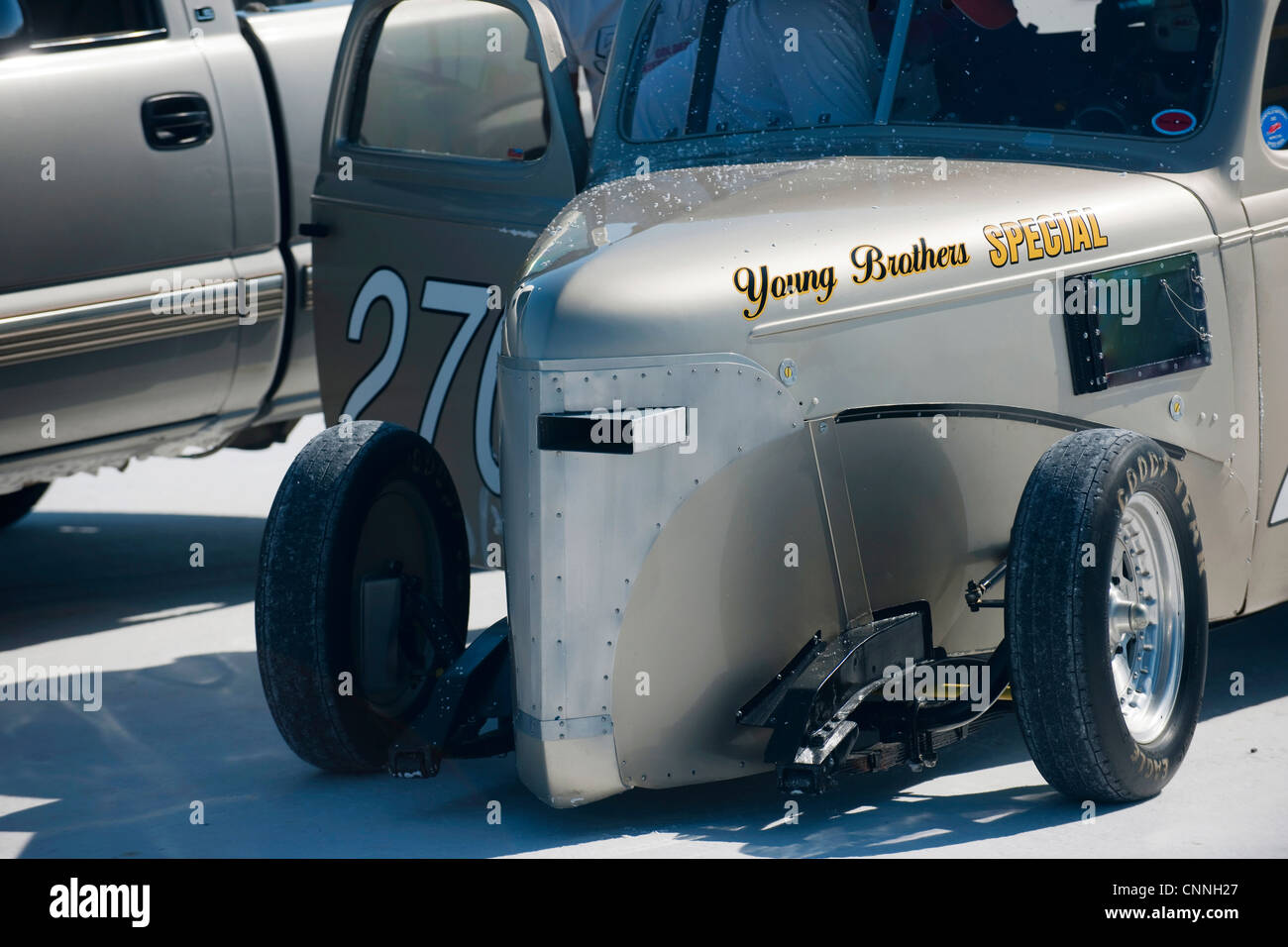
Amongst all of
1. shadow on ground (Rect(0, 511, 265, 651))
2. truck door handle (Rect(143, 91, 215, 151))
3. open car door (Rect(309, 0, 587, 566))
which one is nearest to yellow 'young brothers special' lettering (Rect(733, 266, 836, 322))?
open car door (Rect(309, 0, 587, 566))

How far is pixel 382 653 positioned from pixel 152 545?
3.27 meters

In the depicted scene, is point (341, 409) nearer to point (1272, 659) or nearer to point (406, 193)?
point (406, 193)

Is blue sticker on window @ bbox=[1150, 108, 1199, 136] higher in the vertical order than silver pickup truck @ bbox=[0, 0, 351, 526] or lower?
higher

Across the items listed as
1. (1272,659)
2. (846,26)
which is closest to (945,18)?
(846,26)

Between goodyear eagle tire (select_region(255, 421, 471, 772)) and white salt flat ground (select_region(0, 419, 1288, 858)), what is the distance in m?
0.16

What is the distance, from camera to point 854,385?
3.96 metres

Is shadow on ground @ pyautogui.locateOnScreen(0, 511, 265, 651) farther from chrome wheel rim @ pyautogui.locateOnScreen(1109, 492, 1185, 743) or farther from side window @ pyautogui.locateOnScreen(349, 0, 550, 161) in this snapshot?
chrome wheel rim @ pyautogui.locateOnScreen(1109, 492, 1185, 743)

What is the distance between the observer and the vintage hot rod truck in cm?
379

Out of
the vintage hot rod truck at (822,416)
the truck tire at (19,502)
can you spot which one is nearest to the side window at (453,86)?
the vintage hot rod truck at (822,416)

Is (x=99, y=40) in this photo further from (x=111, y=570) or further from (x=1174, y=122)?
(x=1174, y=122)

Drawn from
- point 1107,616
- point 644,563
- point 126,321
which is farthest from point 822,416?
point 126,321

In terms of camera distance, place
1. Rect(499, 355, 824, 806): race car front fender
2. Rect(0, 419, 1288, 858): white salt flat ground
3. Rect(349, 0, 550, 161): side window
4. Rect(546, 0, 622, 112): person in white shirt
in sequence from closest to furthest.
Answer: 1. Rect(499, 355, 824, 806): race car front fender
2. Rect(0, 419, 1288, 858): white salt flat ground
3. Rect(349, 0, 550, 161): side window
4. Rect(546, 0, 622, 112): person in white shirt

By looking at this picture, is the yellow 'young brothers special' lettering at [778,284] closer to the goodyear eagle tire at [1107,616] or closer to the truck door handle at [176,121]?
the goodyear eagle tire at [1107,616]

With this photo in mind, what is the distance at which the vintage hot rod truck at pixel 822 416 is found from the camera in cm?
379
